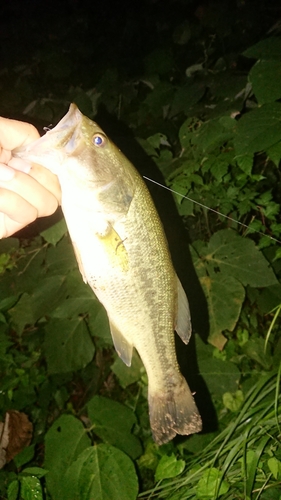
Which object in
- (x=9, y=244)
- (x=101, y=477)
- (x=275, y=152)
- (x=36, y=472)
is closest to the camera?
(x=275, y=152)

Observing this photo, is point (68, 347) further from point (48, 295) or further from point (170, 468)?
point (170, 468)

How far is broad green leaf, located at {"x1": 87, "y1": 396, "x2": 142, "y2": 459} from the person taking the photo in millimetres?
3025

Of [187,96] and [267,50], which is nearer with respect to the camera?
[267,50]

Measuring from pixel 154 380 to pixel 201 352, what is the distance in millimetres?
1470

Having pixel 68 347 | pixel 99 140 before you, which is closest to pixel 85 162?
pixel 99 140

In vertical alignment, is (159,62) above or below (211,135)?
above

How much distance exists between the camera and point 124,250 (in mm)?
1729

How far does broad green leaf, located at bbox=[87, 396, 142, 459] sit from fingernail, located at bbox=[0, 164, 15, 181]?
218 centimetres

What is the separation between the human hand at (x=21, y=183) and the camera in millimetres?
1582

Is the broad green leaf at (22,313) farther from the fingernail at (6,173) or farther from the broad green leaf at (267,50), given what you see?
the broad green leaf at (267,50)

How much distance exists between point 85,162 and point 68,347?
1.92 m

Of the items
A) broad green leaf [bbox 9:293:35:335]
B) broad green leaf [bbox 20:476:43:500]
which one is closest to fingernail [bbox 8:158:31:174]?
broad green leaf [bbox 9:293:35:335]

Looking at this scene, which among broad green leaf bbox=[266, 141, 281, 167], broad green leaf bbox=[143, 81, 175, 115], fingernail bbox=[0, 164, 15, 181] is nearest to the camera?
fingernail bbox=[0, 164, 15, 181]

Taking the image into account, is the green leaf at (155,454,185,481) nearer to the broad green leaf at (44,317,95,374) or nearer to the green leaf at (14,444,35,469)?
the broad green leaf at (44,317,95,374)
